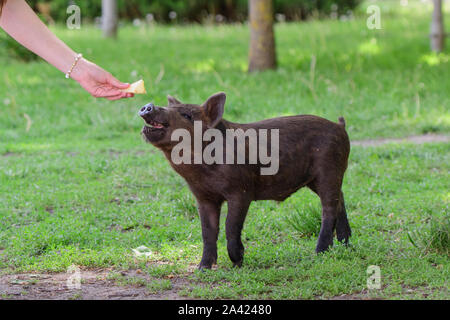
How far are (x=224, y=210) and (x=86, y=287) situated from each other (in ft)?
7.26

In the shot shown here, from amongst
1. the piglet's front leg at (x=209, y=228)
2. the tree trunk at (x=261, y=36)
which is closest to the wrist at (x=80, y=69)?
the piglet's front leg at (x=209, y=228)

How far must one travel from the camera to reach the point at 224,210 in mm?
7195

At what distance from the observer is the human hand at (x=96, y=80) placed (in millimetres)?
5039

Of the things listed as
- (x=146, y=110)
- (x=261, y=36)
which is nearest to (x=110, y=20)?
(x=261, y=36)

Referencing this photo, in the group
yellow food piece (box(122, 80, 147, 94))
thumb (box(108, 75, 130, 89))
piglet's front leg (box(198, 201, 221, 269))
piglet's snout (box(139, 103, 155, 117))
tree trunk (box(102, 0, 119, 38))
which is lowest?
piglet's front leg (box(198, 201, 221, 269))

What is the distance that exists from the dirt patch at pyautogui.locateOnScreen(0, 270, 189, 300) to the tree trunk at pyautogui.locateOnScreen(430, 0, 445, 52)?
9956mm

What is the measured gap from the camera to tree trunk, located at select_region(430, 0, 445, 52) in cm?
1364

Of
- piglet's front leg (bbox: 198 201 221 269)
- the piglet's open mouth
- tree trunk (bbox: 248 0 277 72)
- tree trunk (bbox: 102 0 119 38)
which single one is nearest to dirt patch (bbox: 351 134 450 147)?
tree trunk (bbox: 248 0 277 72)

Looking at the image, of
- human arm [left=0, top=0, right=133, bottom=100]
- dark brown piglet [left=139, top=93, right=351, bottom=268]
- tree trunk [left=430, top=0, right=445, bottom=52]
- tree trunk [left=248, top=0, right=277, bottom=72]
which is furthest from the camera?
tree trunk [left=430, top=0, right=445, bottom=52]

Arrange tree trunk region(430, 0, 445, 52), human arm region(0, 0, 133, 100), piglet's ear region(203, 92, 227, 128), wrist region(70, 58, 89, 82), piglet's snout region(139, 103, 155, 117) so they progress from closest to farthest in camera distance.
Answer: piglet's snout region(139, 103, 155, 117)
human arm region(0, 0, 133, 100)
wrist region(70, 58, 89, 82)
piglet's ear region(203, 92, 227, 128)
tree trunk region(430, 0, 445, 52)

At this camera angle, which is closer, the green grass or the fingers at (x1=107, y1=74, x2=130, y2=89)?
the fingers at (x1=107, y1=74, x2=130, y2=89)

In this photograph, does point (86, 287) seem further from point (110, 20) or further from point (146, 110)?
point (110, 20)

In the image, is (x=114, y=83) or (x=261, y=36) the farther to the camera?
(x=261, y=36)

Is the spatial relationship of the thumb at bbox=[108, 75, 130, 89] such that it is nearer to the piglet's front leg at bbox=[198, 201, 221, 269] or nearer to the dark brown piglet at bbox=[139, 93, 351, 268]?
the dark brown piglet at bbox=[139, 93, 351, 268]
